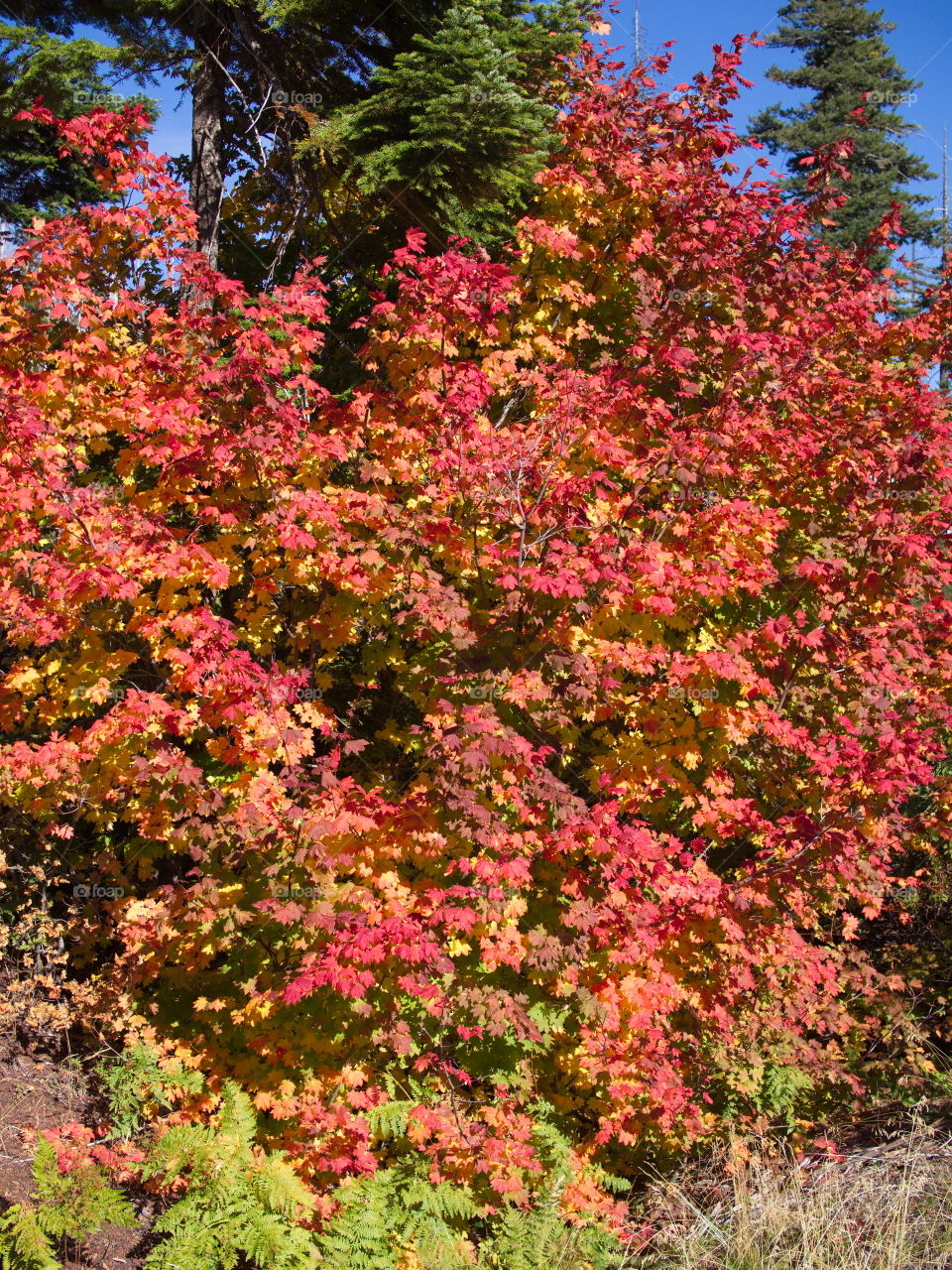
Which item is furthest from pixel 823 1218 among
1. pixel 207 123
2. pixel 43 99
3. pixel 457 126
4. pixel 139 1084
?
pixel 43 99

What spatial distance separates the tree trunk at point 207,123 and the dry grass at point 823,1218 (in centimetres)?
850

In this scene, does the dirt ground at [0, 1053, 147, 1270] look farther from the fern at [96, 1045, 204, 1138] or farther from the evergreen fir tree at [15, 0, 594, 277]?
the evergreen fir tree at [15, 0, 594, 277]

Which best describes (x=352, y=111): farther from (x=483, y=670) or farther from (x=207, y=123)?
(x=483, y=670)

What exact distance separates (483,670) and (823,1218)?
3433mm

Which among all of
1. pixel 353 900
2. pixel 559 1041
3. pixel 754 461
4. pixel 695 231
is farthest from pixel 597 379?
pixel 559 1041

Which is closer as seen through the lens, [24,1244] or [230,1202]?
[24,1244]

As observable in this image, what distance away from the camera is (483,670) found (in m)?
5.03

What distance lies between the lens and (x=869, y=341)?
795 centimetres

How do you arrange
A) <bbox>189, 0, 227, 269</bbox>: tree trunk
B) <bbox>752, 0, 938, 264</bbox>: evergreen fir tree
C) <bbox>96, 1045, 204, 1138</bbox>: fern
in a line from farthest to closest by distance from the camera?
<bbox>752, 0, 938, 264</bbox>: evergreen fir tree, <bbox>189, 0, 227, 269</bbox>: tree trunk, <bbox>96, 1045, 204, 1138</bbox>: fern

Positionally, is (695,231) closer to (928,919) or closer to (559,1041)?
(559,1041)

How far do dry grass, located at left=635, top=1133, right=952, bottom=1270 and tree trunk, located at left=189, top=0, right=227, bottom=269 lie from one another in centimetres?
850

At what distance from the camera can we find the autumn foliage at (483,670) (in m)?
4.87

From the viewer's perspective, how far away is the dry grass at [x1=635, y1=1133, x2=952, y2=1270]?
4.26 meters

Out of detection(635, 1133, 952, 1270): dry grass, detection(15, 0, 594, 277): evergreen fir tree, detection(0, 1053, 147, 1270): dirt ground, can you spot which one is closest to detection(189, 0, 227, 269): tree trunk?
detection(15, 0, 594, 277): evergreen fir tree
